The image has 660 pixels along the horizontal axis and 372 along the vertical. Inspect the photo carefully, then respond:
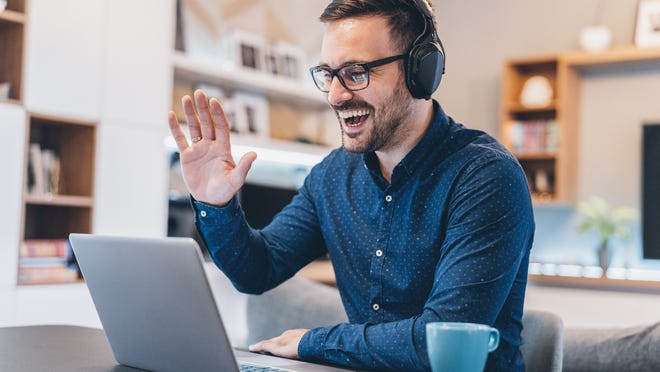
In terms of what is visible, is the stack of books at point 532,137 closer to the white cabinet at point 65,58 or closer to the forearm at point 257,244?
the white cabinet at point 65,58

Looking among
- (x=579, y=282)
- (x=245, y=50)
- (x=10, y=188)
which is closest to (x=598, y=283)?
(x=579, y=282)

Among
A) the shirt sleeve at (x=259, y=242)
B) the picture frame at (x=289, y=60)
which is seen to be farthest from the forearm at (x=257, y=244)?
the picture frame at (x=289, y=60)

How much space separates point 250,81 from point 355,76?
2830mm

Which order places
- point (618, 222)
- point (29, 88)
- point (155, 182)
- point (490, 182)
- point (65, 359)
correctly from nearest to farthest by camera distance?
point (65, 359), point (490, 182), point (29, 88), point (155, 182), point (618, 222)

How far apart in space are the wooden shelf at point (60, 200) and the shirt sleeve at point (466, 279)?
2.35 m

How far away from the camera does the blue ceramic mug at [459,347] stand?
792 millimetres

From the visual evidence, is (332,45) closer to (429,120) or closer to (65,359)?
(429,120)

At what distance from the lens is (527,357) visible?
1.45 metres

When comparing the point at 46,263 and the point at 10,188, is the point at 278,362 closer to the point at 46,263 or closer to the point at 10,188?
the point at 10,188

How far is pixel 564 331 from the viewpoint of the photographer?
1668 mm

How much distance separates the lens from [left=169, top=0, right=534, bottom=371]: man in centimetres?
128

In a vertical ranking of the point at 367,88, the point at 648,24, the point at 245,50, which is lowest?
the point at 367,88

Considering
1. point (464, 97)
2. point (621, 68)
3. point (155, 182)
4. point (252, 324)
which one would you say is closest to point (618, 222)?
point (621, 68)

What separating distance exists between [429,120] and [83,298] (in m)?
2.30
